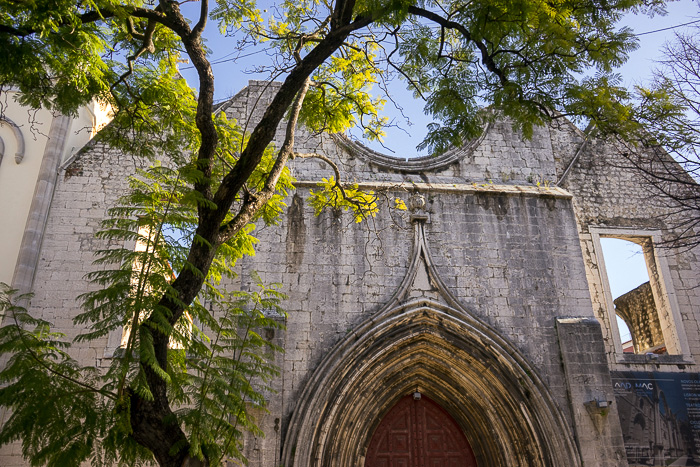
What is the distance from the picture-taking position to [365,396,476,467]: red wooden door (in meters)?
8.36

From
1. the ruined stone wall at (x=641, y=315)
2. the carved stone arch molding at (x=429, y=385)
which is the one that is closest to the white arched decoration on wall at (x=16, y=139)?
the carved stone arch molding at (x=429, y=385)

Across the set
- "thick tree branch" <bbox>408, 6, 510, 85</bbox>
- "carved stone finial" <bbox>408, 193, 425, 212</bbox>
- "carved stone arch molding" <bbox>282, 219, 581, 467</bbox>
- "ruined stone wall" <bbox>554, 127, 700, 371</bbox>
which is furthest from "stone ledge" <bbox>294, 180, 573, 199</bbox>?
"thick tree branch" <bbox>408, 6, 510, 85</bbox>

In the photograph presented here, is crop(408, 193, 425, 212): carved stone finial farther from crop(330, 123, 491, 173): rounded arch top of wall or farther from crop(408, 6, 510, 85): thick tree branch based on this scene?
crop(408, 6, 510, 85): thick tree branch

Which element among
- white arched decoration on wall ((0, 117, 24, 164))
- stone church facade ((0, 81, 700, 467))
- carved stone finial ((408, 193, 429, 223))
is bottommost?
stone church facade ((0, 81, 700, 467))

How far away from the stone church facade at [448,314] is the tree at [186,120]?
57.0 inches

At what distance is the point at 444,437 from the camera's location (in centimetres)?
862

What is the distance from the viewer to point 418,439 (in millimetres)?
8531

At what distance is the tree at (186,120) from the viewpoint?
4598mm

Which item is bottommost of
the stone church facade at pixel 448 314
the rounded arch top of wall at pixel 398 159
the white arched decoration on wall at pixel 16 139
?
the stone church facade at pixel 448 314

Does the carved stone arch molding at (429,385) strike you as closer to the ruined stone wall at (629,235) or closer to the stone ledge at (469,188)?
the stone ledge at (469,188)

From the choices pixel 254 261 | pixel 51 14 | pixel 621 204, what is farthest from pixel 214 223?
pixel 621 204

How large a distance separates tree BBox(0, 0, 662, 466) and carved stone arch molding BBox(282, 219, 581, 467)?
1350mm

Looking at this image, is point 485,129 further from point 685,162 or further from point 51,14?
point 51,14

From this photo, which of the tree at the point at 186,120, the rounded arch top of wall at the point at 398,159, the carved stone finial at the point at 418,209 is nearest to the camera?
the tree at the point at 186,120
